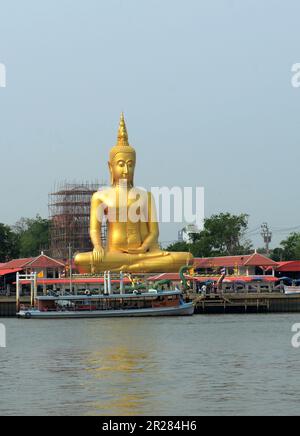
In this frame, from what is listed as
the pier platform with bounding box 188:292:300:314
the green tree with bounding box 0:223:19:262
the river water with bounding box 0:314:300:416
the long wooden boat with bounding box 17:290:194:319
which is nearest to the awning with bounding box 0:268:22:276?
the green tree with bounding box 0:223:19:262

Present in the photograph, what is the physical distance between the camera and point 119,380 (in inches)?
1323

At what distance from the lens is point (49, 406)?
95.3 feet

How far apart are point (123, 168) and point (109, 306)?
1355 centimetres

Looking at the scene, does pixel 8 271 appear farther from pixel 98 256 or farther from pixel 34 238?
pixel 34 238

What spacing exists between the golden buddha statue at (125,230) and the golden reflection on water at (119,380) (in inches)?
1312

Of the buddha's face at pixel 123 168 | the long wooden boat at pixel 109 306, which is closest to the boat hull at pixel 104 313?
the long wooden boat at pixel 109 306

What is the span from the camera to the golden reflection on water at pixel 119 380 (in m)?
28.6

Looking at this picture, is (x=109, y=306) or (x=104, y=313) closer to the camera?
(x=104, y=313)

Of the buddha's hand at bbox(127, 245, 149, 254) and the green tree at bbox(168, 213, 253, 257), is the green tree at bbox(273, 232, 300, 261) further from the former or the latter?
the buddha's hand at bbox(127, 245, 149, 254)

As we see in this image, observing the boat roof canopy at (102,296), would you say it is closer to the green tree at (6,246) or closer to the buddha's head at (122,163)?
the buddha's head at (122,163)

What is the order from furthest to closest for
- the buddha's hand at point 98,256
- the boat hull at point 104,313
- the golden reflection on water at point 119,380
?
the buddha's hand at point 98,256
the boat hull at point 104,313
the golden reflection on water at point 119,380

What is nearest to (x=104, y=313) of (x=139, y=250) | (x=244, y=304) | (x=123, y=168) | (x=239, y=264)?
(x=244, y=304)

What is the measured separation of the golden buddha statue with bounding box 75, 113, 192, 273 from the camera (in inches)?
3046
